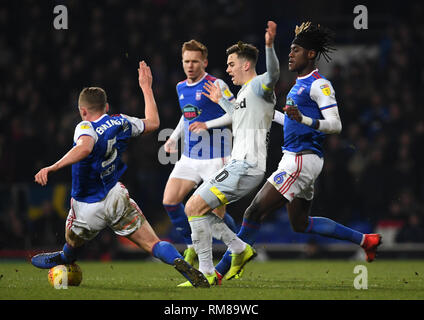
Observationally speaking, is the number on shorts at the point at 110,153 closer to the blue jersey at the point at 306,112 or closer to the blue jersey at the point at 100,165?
the blue jersey at the point at 100,165

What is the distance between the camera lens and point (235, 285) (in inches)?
287

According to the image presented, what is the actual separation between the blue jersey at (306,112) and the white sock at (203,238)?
1.23m

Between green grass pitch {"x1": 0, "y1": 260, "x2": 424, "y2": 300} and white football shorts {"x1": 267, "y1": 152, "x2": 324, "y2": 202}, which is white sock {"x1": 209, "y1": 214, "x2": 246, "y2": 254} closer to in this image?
green grass pitch {"x1": 0, "y1": 260, "x2": 424, "y2": 300}

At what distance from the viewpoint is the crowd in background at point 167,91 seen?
12.8m

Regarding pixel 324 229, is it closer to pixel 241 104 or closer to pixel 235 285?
pixel 235 285

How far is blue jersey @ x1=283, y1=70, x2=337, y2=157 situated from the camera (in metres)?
7.36

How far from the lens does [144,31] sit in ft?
52.7

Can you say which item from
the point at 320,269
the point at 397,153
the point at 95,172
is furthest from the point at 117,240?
the point at 95,172

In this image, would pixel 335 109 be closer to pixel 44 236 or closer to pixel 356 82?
pixel 44 236

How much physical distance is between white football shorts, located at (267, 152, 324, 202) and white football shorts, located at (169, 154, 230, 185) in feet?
4.06

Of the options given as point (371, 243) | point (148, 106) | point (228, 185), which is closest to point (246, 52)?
point (148, 106)

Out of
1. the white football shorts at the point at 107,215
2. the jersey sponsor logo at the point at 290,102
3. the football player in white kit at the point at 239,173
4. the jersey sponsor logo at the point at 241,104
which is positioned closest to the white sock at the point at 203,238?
the football player in white kit at the point at 239,173

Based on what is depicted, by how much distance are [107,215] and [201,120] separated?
7.18ft

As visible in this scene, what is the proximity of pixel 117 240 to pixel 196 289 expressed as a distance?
6.40m
